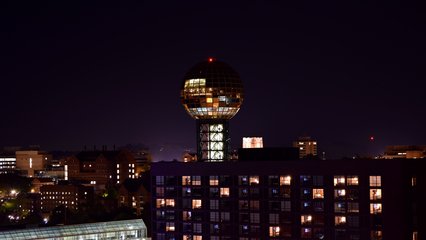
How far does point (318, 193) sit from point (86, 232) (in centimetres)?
5085

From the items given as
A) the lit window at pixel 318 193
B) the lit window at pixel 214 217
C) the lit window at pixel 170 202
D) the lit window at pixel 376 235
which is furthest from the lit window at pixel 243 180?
the lit window at pixel 376 235

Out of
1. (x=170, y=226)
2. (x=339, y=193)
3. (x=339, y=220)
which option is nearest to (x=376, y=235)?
(x=339, y=220)

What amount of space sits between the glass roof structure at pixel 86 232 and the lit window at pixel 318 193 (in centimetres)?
4979

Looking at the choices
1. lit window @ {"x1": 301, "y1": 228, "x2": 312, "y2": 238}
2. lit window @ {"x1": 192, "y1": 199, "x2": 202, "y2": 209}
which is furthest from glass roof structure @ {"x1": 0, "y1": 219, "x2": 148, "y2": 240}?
lit window @ {"x1": 301, "y1": 228, "x2": 312, "y2": 238}

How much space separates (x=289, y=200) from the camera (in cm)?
13825

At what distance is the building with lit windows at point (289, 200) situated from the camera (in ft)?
427

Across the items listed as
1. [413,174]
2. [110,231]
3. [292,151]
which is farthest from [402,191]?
[110,231]

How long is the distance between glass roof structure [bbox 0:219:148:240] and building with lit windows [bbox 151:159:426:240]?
62.2 feet

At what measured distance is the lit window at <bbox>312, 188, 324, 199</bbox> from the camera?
13550 centimetres

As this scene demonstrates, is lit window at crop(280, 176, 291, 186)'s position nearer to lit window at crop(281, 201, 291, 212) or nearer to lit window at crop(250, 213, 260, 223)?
lit window at crop(281, 201, 291, 212)

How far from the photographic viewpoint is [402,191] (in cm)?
12950

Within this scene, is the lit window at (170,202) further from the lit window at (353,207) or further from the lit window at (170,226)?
the lit window at (353,207)

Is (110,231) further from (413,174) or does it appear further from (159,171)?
(413,174)

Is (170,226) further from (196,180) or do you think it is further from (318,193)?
(318,193)
